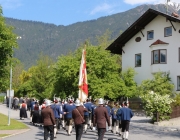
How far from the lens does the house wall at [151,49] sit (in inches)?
1439

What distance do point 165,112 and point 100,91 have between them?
31.0 ft

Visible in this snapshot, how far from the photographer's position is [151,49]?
38.4 m

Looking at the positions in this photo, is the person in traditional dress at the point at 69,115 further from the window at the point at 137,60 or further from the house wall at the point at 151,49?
the window at the point at 137,60

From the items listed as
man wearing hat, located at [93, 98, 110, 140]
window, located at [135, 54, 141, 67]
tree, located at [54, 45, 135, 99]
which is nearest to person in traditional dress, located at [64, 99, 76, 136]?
man wearing hat, located at [93, 98, 110, 140]

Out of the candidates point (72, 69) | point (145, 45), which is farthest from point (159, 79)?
point (72, 69)

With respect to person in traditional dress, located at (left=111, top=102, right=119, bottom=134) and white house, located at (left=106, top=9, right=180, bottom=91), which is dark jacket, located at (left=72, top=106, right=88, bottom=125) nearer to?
person in traditional dress, located at (left=111, top=102, right=119, bottom=134)

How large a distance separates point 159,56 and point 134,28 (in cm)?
459

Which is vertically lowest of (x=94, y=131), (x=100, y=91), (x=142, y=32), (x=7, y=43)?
(x=94, y=131)

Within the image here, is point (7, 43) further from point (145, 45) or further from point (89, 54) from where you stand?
point (145, 45)

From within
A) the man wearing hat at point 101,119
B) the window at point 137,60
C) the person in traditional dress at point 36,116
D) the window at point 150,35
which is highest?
the window at point 150,35

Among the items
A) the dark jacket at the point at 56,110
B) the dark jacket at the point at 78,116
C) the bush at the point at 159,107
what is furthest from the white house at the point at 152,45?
the dark jacket at the point at 78,116

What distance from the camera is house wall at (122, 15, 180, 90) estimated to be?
A: 36.6 m

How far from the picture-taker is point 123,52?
139 feet

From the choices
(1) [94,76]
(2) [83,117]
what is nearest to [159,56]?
(1) [94,76]
